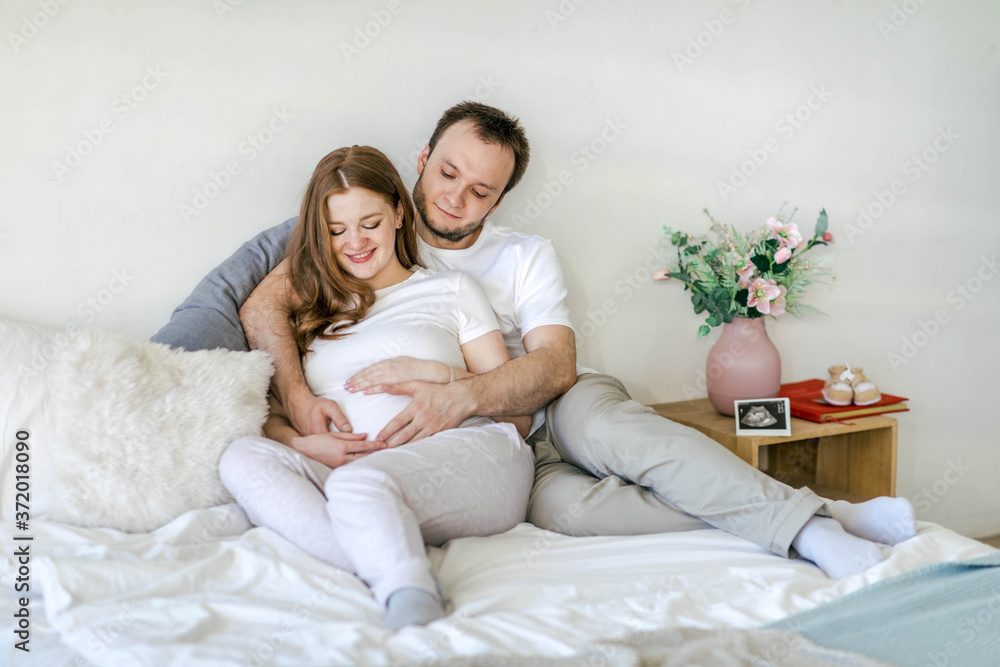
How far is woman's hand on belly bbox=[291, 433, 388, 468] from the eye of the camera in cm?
148

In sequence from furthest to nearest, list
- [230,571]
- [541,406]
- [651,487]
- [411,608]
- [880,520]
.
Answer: [541,406]
[651,487]
[880,520]
[230,571]
[411,608]

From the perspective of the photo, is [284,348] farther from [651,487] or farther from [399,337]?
[651,487]

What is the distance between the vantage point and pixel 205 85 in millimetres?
Result: 1805

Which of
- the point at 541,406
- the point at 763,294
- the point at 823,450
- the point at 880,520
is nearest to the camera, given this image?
the point at 880,520

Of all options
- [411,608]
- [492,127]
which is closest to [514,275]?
[492,127]

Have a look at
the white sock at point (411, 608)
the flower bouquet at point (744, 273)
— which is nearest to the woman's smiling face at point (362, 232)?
the white sock at point (411, 608)

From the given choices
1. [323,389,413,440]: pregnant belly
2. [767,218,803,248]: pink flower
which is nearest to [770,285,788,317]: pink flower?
[767,218,803,248]: pink flower

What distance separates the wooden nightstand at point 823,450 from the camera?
2.03m

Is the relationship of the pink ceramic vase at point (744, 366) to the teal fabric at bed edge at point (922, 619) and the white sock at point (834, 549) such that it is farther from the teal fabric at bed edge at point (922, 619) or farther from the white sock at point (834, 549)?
the teal fabric at bed edge at point (922, 619)

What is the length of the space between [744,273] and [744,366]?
0.27 metres

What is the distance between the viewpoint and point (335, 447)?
58.3 inches

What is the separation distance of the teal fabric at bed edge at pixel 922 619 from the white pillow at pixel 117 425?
102cm

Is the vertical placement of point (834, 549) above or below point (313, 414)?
below

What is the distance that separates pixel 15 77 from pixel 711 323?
186 cm
